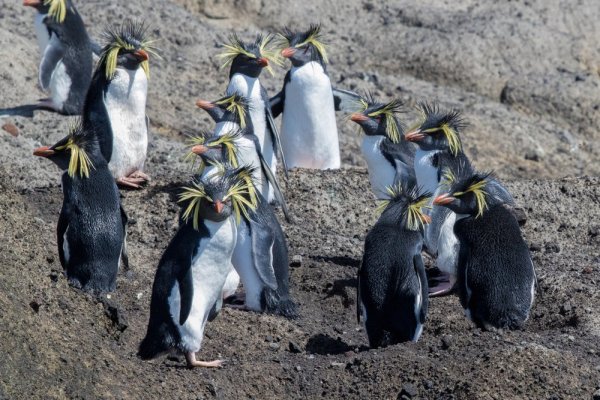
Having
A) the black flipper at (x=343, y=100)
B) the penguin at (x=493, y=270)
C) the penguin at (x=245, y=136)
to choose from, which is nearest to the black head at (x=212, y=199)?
the penguin at (x=493, y=270)

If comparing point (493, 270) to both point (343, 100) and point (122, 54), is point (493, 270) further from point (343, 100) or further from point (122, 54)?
point (343, 100)

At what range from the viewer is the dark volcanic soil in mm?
6457

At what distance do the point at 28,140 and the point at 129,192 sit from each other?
1.50 metres

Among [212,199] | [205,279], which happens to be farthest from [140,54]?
[205,279]

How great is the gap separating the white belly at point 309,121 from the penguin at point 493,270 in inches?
118

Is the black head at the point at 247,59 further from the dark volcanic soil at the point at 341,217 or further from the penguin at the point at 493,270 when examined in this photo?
the penguin at the point at 493,270

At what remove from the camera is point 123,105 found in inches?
380

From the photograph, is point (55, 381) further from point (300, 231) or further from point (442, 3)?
point (442, 3)

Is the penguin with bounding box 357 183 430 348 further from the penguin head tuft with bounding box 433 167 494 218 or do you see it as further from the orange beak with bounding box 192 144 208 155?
the orange beak with bounding box 192 144 208 155

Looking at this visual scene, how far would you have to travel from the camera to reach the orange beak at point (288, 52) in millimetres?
10367

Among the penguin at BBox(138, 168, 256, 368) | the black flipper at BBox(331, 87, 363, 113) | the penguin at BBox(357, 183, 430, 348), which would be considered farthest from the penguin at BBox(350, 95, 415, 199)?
the penguin at BBox(138, 168, 256, 368)

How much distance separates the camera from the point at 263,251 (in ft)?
25.4

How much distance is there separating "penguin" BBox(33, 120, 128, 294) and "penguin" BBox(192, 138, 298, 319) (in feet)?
2.29

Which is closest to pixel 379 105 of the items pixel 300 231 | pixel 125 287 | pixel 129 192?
pixel 300 231
